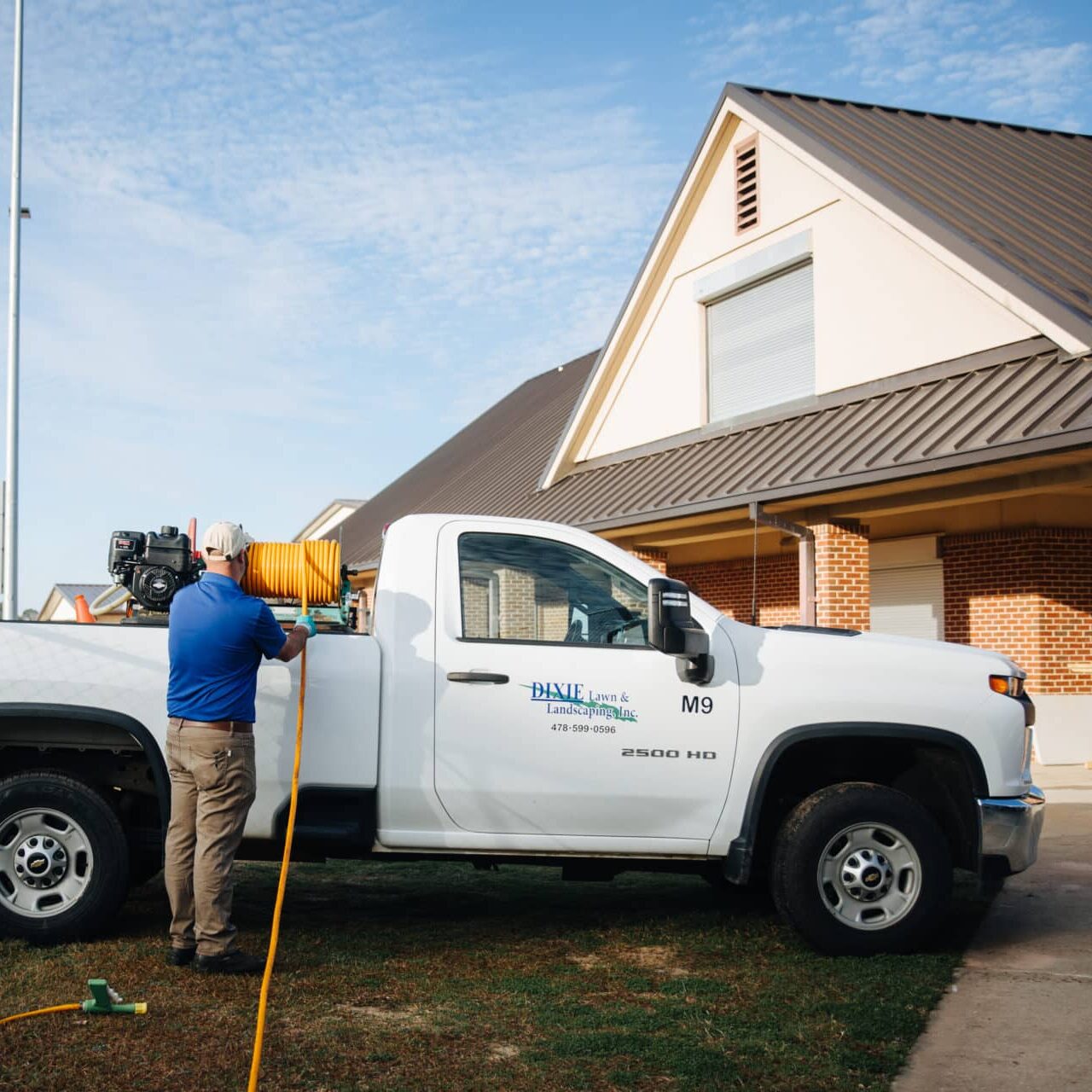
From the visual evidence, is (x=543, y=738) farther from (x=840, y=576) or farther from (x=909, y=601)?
(x=909, y=601)

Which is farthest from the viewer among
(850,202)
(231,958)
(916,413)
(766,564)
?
(766,564)

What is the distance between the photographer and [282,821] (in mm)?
6016

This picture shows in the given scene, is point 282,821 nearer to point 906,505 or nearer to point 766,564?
point 906,505

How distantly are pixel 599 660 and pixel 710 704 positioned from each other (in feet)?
1.80

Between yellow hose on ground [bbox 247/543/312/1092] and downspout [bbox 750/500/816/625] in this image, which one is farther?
downspout [bbox 750/500/816/625]

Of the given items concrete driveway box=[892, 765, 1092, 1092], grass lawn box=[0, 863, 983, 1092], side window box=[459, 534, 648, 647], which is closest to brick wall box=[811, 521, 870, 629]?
concrete driveway box=[892, 765, 1092, 1092]

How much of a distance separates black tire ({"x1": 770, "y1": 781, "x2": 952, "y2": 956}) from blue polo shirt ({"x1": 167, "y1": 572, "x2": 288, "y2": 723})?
2.54 metres

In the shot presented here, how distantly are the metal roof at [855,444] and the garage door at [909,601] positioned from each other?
8.24ft

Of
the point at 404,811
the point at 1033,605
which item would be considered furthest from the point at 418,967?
the point at 1033,605

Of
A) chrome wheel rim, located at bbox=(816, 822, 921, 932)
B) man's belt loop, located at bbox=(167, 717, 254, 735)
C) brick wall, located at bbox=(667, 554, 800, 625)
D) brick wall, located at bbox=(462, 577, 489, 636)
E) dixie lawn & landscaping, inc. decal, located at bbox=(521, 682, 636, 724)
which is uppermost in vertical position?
brick wall, located at bbox=(667, 554, 800, 625)

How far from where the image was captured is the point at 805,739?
20.1 feet

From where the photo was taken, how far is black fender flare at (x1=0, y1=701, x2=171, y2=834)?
5.93 m

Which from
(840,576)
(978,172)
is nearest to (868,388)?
(840,576)

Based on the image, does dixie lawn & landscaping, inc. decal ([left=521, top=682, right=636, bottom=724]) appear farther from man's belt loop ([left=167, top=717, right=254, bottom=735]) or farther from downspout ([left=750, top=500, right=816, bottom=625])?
downspout ([left=750, top=500, right=816, bottom=625])
